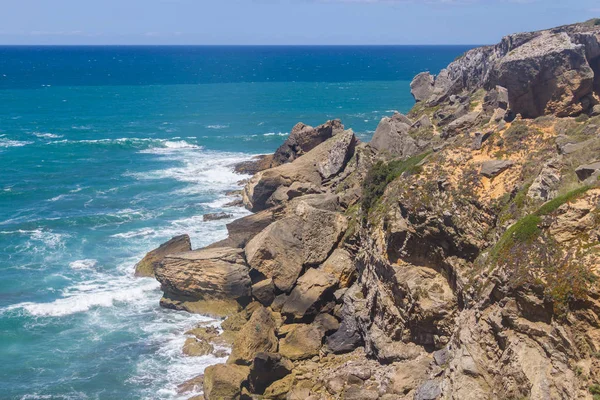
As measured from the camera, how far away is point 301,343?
29828 mm

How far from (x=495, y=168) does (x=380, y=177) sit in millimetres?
8249

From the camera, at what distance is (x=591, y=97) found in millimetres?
34000

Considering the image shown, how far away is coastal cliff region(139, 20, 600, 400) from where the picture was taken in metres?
18.9

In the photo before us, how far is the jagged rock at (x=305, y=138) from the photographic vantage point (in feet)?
190

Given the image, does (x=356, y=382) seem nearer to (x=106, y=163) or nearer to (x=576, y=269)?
(x=576, y=269)

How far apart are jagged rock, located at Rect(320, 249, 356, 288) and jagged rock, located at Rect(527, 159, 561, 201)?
12.0 meters

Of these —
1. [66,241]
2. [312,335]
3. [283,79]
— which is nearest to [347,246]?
[312,335]

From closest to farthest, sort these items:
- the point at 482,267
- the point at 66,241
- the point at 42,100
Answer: the point at 482,267
the point at 66,241
the point at 42,100

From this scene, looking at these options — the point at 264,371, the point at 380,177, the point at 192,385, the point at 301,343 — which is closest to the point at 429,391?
the point at 264,371

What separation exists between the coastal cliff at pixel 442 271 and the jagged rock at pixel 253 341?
9cm

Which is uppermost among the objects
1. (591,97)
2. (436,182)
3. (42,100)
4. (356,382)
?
(591,97)

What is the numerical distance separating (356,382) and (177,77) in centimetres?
17043

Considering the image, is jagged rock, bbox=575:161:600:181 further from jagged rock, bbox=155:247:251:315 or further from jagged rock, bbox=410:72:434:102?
jagged rock, bbox=410:72:434:102

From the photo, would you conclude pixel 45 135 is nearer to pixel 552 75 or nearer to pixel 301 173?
pixel 301 173
